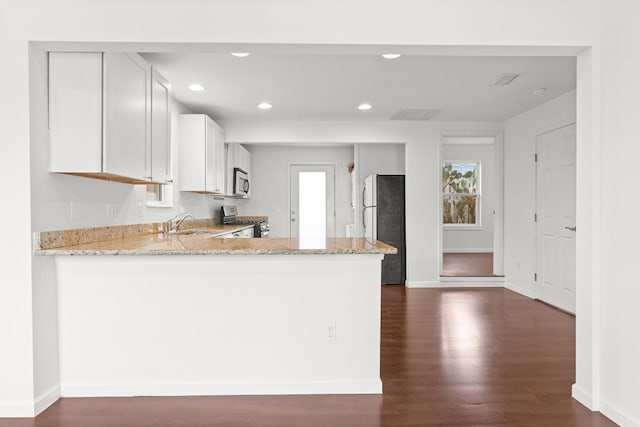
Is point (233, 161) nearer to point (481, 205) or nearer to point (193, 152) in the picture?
point (193, 152)

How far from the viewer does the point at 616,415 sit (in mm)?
2100

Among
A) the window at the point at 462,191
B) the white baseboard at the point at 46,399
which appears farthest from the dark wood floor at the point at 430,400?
the window at the point at 462,191

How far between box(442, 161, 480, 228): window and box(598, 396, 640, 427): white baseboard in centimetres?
760

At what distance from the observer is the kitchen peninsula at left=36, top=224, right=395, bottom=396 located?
2365 millimetres

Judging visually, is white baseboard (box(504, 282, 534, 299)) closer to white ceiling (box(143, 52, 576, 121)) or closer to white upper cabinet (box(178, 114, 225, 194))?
white ceiling (box(143, 52, 576, 121))

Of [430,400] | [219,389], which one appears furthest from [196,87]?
[430,400]

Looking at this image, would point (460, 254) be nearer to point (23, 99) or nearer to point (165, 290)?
point (165, 290)

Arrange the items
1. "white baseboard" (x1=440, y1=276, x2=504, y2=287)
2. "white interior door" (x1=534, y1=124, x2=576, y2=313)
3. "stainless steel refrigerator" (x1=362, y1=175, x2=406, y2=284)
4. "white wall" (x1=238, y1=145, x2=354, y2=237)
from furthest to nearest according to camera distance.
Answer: "white wall" (x1=238, y1=145, x2=354, y2=237) < "stainless steel refrigerator" (x1=362, y1=175, x2=406, y2=284) < "white baseboard" (x1=440, y1=276, x2=504, y2=287) < "white interior door" (x1=534, y1=124, x2=576, y2=313)

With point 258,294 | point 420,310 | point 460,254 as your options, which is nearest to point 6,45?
point 258,294

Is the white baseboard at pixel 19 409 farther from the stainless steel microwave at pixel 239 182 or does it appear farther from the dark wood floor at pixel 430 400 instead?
the stainless steel microwave at pixel 239 182

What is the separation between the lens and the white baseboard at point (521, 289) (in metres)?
5.00

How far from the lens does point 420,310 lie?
4.32m

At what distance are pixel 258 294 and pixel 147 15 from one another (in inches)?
67.1

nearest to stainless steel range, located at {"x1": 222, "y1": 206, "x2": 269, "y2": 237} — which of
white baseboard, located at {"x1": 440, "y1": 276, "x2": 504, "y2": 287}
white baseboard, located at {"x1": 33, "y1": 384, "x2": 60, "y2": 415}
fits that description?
white baseboard, located at {"x1": 440, "y1": 276, "x2": 504, "y2": 287}
